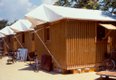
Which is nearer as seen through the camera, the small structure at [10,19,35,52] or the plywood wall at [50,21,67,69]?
the plywood wall at [50,21,67,69]

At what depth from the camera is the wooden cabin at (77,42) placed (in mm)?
14359

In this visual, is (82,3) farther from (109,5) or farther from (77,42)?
(77,42)

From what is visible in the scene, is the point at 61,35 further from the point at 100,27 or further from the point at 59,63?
the point at 100,27

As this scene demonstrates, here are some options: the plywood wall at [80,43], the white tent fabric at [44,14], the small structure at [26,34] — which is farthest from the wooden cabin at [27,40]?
the plywood wall at [80,43]

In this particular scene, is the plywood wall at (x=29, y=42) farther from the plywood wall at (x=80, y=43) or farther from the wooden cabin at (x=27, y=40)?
the plywood wall at (x=80, y=43)

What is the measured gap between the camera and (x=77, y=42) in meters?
14.8

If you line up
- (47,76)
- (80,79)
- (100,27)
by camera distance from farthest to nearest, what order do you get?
(100,27)
(47,76)
(80,79)

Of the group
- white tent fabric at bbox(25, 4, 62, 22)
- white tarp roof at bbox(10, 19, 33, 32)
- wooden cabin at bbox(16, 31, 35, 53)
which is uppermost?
white tent fabric at bbox(25, 4, 62, 22)

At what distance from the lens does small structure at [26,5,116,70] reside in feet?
47.1

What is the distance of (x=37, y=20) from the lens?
1597 centimetres

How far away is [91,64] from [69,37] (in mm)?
2279

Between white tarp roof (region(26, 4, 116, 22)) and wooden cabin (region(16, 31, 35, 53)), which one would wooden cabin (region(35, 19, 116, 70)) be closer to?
white tarp roof (region(26, 4, 116, 22))

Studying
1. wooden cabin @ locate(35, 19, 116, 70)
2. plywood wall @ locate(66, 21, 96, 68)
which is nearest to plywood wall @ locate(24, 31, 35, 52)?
wooden cabin @ locate(35, 19, 116, 70)

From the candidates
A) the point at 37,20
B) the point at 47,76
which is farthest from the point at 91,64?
the point at 37,20
